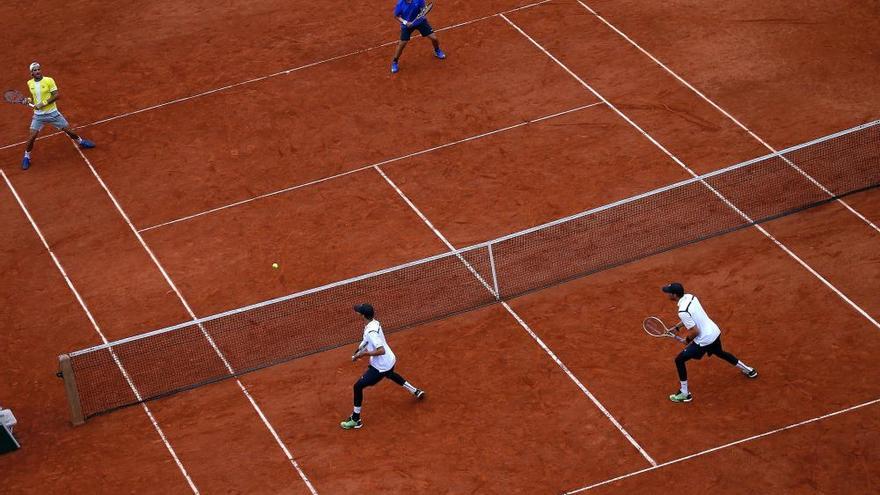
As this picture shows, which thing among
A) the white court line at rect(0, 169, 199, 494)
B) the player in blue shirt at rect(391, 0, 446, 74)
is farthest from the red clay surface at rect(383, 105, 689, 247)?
the white court line at rect(0, 169, 199, 494)

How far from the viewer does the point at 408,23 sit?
2616cm

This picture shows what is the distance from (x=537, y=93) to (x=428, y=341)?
7435mm

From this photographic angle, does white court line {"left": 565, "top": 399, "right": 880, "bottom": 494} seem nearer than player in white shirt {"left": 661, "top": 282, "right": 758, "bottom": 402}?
Yes

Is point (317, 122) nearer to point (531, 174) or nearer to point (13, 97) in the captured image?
point (531, 174)

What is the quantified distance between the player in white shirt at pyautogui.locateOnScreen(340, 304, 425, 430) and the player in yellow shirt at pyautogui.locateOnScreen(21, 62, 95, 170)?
9178 mm

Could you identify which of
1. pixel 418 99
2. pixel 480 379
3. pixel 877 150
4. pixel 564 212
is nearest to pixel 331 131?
pixel 418 99

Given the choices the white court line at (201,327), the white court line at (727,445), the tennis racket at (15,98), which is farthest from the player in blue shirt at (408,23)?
the white court line at (727,445)

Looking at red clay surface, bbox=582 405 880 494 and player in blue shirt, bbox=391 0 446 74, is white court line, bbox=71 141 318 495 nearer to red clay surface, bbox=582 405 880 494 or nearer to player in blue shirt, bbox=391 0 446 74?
red clay surface, bbox=582 405 880 494

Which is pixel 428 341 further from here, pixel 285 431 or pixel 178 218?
pixel 178 218

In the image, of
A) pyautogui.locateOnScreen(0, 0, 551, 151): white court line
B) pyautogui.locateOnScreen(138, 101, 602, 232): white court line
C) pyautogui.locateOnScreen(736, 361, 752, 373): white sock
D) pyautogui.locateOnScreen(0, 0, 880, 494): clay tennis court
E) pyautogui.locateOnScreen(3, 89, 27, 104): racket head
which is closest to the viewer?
pyautogui.locateOnScreen(0, 0, 880, 494): clay tennis court

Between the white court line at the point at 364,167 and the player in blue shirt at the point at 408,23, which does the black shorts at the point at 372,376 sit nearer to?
the white court line at the point at 364,167

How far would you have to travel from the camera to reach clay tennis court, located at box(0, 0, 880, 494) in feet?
58.5

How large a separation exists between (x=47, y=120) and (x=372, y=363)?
964cm

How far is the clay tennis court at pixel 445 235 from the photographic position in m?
17.8
